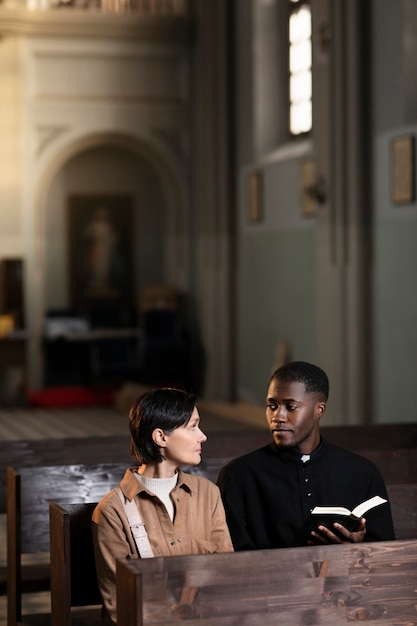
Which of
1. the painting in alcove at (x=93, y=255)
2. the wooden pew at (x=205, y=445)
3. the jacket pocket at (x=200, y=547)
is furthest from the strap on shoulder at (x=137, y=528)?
the painting in alcove at (x=93, y=255)

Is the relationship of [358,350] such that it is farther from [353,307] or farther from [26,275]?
[26,275]

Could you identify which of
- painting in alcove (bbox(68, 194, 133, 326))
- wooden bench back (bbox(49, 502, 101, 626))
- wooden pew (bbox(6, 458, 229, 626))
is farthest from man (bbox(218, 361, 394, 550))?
painting in alcove (bbox(68, 194, 133, 326))

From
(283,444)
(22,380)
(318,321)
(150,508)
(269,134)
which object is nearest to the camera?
(150,508)

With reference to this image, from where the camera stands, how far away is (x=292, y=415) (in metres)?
4.30

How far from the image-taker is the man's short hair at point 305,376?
4328mm

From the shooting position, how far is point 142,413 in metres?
3.84

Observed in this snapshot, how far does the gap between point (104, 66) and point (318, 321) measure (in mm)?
5631

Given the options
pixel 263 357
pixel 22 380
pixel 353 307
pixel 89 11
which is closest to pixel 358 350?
pixel 353 307

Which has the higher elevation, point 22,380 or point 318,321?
point 318,321

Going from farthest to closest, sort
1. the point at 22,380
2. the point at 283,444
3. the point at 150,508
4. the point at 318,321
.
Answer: the point at 22,380 < the point at 318,321 < the point at 283,444 < the point at 150,508

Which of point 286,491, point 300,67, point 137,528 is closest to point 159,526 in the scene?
point 137,528

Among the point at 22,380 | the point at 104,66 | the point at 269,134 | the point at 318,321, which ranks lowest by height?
the point at 22,380

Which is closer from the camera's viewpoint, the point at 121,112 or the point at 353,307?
the point at 353,307

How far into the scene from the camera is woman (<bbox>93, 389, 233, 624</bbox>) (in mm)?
3742
